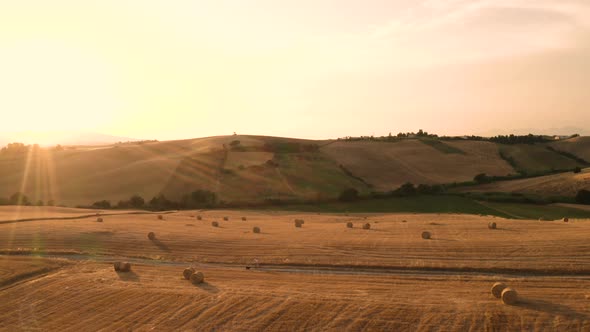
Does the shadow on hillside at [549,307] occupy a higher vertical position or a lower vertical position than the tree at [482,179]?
lower

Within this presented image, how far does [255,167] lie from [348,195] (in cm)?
1647

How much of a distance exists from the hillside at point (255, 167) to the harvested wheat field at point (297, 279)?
35500 millimetres

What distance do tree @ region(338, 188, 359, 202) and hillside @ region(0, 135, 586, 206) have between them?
172 centimetres

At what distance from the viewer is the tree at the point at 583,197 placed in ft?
197

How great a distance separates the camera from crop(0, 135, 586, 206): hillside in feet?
230

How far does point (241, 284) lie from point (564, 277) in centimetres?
1206

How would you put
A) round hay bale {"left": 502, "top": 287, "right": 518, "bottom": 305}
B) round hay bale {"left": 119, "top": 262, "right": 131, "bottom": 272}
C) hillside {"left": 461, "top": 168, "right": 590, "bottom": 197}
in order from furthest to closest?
hillside {"left": 461, "top": 168, "right": 590, "bottom": 197}
round hay bale {"left": 119, "top": 262, "right": 131, "bottom": 272}
round hay bale {"left": 502, "top": 287, "right": 518, "bottom": 305}

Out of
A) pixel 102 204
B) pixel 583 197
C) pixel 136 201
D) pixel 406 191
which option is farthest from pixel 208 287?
pixel 583 197

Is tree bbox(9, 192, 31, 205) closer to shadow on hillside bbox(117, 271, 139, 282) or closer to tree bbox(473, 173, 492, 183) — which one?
shadow on hillside bbox(117, 271, 139, 282)

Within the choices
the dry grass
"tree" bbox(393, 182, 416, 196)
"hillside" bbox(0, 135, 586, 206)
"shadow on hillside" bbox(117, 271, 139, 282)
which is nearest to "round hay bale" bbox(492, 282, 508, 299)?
the dry grass

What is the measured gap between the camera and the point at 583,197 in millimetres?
60500

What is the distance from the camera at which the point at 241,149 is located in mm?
90562

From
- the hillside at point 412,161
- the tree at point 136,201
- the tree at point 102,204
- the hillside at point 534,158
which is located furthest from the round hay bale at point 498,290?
the hillside at point 534,158

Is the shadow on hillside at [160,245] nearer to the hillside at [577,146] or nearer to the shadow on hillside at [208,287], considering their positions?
the shadow on hillside at [208,287]
